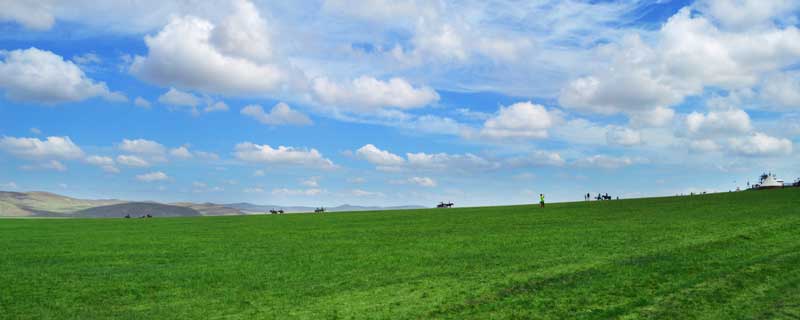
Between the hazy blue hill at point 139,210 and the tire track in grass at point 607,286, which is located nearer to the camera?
the tire track in grass at point 607,286

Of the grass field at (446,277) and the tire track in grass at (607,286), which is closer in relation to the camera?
the tire track in grass at (607,286)

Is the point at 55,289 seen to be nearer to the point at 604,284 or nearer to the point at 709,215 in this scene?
the point at 604,284

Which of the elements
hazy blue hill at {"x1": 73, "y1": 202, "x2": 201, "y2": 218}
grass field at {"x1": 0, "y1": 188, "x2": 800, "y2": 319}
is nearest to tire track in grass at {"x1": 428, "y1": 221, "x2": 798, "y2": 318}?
grass field at {"x1": 0, "y1": 188, "x2": 800, "y2": 319}

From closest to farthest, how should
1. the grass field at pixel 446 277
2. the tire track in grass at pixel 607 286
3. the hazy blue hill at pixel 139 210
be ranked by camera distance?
1. the tire track in grass at pixel 607 286
2. the grass field at pixel 446 277
3. the hazy blue hill at pixel 139 210

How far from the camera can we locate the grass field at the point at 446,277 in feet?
34.0

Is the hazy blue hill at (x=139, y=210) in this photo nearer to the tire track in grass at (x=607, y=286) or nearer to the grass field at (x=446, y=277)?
the grass field at (x=446, y=277)

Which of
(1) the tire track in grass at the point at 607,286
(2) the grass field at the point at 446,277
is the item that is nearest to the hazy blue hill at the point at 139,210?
(2) the grass field at the point at 446,277

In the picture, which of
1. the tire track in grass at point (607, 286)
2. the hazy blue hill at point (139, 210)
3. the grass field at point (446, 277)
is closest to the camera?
the tire track in grass at point (607, 286)

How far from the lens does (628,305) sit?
32.7ft

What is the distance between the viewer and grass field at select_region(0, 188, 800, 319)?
10.4 meters

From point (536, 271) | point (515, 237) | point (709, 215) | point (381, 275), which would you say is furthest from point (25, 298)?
point (709, 215)

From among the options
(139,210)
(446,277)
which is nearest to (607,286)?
(446,277)

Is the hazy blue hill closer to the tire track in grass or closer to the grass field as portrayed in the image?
the grass field

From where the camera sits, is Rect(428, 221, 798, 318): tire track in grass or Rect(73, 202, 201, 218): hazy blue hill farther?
Rect(73, 202, 201, 218): hazy blue hill
